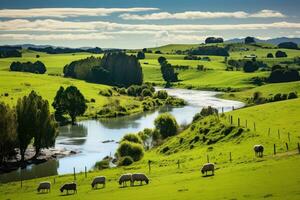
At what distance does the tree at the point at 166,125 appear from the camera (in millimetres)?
98938

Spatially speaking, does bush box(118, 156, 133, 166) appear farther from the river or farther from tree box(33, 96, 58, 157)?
tree box(33, 96, 58, 157)

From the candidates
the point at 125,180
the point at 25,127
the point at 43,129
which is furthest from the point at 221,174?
the point at 43,129

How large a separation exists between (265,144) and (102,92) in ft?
449

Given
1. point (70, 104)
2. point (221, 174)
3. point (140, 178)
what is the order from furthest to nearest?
1. point (70, 104)
2. point (140, 178)
3. point (221, 174)

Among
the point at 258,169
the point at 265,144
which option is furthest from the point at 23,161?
the point at 258,169

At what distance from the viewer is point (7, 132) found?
81.8 m

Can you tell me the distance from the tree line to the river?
4.40 m

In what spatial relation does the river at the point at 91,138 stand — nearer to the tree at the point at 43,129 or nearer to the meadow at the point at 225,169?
the tree at the point at 43,129

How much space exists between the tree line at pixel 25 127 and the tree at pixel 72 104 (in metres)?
45.2

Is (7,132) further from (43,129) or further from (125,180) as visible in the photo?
(125,180)

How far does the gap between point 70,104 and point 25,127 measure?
53321 mm

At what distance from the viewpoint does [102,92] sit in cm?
19300

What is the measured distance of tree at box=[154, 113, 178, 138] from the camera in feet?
325

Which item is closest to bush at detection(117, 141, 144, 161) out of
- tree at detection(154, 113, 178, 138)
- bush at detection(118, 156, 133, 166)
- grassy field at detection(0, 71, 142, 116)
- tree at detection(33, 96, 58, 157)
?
bush at detection(118, 156, 133, 166)
